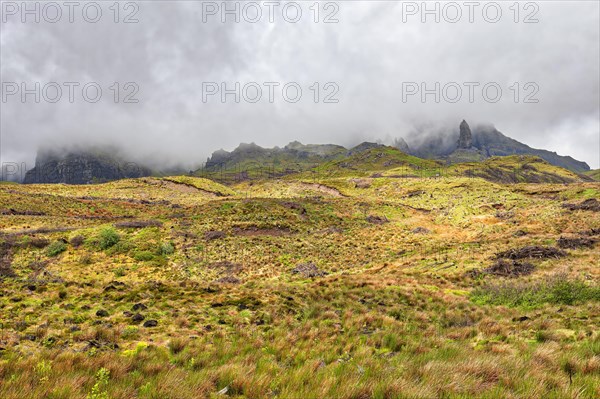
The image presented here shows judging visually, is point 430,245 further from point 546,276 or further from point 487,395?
point 487,395

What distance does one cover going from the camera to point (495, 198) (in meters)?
52.2

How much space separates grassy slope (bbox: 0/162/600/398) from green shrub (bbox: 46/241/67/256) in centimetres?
73

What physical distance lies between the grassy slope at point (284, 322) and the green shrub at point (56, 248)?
0.73 meters

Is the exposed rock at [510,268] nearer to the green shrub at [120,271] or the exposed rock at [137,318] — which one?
the exposed rock at [137,318]

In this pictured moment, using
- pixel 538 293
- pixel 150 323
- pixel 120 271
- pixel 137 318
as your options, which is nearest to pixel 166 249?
pixel 120 271

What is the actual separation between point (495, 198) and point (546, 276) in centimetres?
4042

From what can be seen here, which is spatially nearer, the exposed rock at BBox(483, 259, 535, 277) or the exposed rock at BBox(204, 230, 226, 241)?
the exposed rock at BBox(483, 259, 535, 277)

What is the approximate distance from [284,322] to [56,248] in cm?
2236

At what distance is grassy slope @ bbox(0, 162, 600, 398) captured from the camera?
554 centimetres

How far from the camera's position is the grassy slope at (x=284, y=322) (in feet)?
18.2

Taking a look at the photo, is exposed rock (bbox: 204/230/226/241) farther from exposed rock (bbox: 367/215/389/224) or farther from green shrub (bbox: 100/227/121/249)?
exposed rock (bbox: 367/215/389/224)

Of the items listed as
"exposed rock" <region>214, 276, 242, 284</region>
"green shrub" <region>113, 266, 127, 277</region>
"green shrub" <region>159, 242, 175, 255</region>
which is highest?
"green shrub" <region>159, 242, 175, 255</region>

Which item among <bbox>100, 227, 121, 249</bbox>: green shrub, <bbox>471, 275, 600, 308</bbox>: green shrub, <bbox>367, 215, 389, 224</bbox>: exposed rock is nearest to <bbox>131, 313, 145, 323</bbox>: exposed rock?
<bbox>471, 275, 600, 308</bbox>: green shrub

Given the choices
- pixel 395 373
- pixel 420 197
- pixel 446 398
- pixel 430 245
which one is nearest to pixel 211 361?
pixel 395 373
